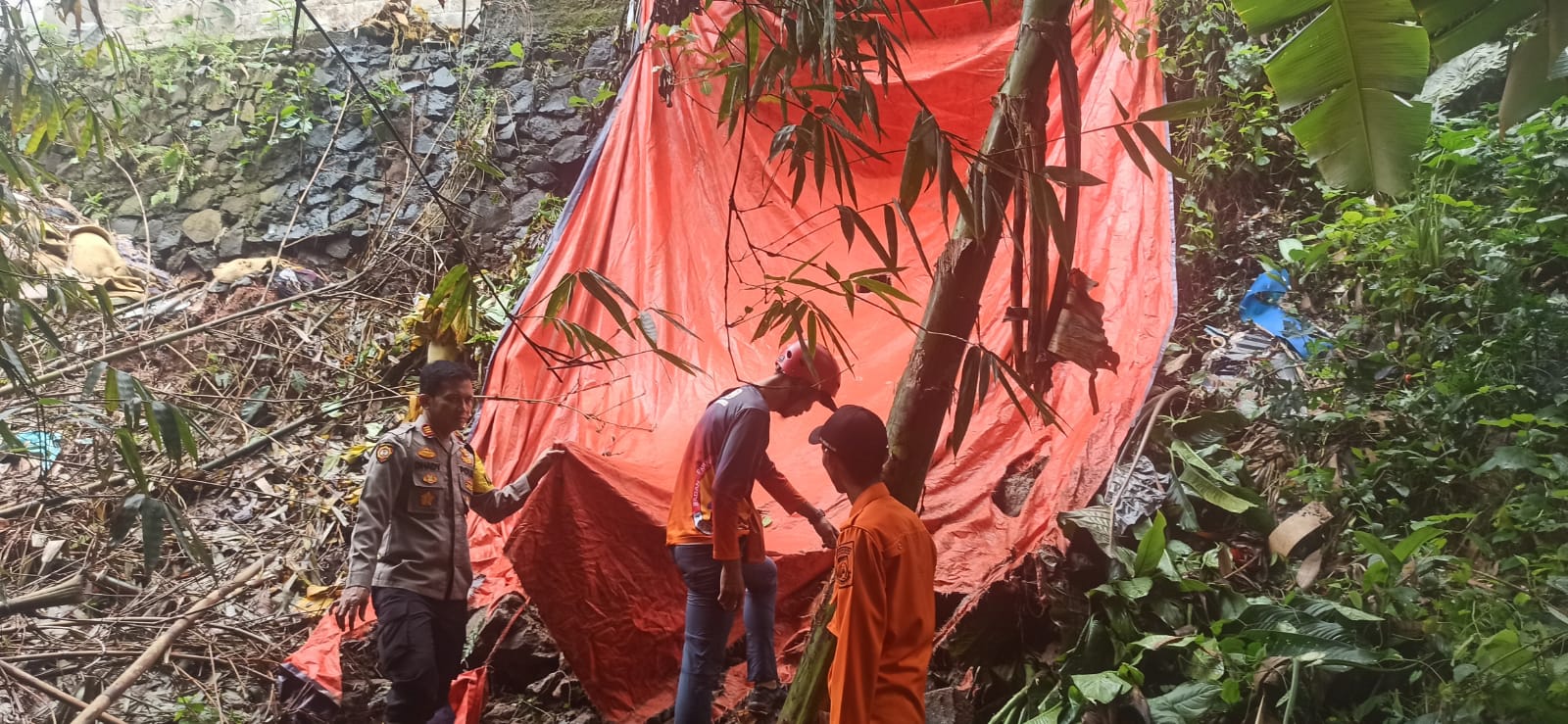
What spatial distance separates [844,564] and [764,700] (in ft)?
3.40

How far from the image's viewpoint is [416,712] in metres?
2.04

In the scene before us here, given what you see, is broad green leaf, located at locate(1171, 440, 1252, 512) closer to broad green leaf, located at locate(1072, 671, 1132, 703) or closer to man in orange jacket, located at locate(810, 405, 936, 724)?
broad green leaf, located at locate(1072, 671, 1132, 703)

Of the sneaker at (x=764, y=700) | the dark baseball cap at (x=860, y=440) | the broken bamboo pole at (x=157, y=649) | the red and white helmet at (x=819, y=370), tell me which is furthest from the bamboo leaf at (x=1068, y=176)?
the broken bamboo pole at (x=157, y=649)

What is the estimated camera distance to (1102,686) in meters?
1.90

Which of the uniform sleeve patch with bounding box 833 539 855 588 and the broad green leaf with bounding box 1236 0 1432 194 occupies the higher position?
the broad green leaf with bounding box 1236 0 1432 194

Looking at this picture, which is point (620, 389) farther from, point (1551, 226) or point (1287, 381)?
point (1551, 226)

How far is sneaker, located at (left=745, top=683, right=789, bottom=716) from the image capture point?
7.63 ft

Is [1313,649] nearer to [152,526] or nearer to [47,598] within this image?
[152,526]

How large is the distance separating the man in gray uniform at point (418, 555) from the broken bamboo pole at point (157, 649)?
2.45 ft

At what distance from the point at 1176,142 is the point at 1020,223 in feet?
8.93

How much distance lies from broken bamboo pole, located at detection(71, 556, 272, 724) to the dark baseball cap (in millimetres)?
2011

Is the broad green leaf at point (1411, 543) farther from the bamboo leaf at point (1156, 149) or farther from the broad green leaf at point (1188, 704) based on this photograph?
the bamboo leaf at point (1156, 149)

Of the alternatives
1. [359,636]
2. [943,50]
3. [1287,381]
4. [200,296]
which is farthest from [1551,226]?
[200,296]

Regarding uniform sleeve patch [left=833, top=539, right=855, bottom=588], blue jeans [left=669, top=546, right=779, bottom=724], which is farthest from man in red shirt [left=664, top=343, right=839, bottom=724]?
uniform sleeve patch [left=833, top=539, right=855, bottom=588]
